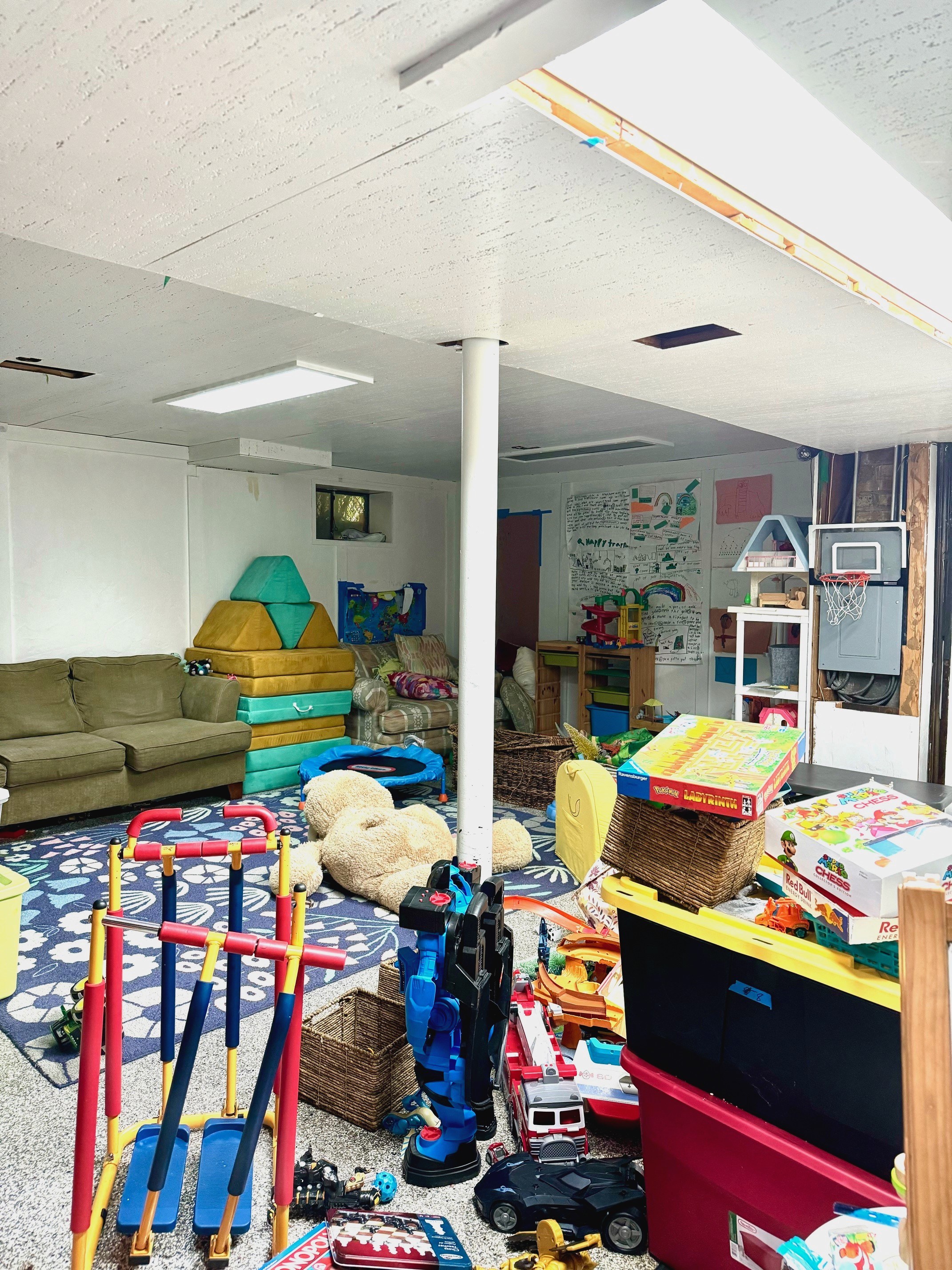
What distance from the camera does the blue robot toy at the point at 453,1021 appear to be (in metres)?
2.00

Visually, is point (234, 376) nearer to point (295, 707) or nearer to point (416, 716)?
point (295, 707)

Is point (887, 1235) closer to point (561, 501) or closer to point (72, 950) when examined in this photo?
point (72, 950)

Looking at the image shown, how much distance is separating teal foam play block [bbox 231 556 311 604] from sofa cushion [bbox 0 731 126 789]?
1737mm

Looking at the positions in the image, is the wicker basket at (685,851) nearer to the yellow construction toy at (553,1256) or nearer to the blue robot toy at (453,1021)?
the blue robot toy at (453,1021)

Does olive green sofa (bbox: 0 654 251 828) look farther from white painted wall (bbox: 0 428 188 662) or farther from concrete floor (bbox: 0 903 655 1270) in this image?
concrete floor (bbox: 0 903 655 1270)

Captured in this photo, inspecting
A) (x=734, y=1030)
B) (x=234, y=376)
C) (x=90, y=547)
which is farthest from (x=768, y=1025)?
(x=90, y=547)

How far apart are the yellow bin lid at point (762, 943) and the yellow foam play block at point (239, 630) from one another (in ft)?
15.4

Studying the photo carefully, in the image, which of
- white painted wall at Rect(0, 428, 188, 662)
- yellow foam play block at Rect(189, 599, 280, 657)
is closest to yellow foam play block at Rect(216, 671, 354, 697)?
yellow foam play block at Rect(189, 599, 280, 657)

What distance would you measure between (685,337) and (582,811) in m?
2.18

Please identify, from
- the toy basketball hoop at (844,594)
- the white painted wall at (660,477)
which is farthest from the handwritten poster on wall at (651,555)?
the toy basketball hoop at (844,594)

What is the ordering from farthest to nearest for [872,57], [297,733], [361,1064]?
[297,733] → [361,1064] → [872,57]

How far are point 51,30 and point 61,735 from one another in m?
4.67

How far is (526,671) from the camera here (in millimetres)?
7680

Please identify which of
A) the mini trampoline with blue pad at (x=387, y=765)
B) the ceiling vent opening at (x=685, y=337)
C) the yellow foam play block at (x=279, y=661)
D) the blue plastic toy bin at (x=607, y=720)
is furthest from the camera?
the blue plastic toy bin at (x=607, y=720)
